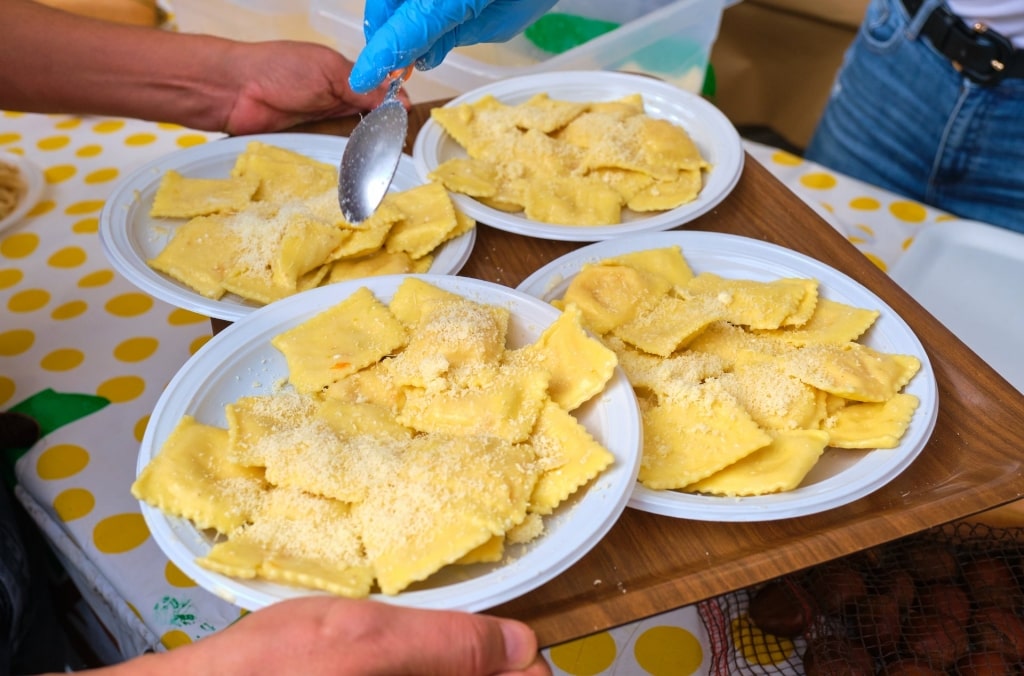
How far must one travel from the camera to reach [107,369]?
183 cm

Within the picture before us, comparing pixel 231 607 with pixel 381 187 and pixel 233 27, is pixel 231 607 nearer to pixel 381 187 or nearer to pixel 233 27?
pixel 381 187

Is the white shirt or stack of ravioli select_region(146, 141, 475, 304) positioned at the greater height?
the white shirt

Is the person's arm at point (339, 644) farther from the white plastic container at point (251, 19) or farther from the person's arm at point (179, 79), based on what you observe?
the white plastic container at point (251, 19)

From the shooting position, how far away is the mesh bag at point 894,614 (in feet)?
4.19

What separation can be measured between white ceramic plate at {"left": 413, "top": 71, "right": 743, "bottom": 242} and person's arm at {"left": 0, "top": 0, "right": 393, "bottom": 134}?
0.27 m

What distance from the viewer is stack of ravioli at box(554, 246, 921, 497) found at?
1.20 m

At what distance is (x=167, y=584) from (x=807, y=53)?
13.2ft

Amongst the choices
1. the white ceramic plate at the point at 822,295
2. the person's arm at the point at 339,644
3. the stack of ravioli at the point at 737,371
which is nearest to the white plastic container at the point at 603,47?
the white ceramic plate at the point at 822,295

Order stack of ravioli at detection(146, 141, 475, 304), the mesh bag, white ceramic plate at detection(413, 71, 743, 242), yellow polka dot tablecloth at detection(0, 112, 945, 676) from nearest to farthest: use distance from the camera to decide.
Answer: the mesh bag
yellow polka dot tablecloth at detection(0, 112, 945, 676)
stack of ravioli at detection(146, 141, 475, 304)
white ceramic plate at detection(413, 71, 743, 242)

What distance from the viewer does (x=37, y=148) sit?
2545mm

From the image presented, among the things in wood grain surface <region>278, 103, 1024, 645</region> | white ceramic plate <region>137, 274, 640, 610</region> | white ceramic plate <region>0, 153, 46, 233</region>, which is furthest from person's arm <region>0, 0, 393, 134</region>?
wood grain surface <region>278, 103, 1024, 645</region>

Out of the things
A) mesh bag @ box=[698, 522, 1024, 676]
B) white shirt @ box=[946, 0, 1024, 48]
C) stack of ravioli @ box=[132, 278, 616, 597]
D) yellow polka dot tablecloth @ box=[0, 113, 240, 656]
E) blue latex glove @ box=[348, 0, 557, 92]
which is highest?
white shirt @ box=[946, 0, 1024, 48]

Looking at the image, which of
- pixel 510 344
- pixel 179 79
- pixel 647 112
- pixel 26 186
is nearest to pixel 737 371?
pixel 510 344

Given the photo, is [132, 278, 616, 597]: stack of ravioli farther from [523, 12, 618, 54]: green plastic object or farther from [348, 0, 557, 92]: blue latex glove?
[523, 12, 618, 54]: green plastic object
